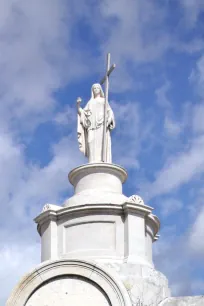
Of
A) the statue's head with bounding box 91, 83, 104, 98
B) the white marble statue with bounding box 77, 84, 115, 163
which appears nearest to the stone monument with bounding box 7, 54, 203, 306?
the white marble statue with bounding box 77, 84, 115, 163

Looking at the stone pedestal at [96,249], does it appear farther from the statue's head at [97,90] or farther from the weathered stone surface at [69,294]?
the statue's head at [97,90]

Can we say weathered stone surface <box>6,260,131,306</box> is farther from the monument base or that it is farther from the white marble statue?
the white marble statue

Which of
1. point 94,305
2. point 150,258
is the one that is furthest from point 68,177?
point 94,305

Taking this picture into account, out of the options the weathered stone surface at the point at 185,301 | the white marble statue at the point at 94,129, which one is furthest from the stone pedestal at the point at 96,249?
the white marble statue at the point at 94,129

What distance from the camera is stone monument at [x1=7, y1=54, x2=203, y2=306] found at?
13328mm

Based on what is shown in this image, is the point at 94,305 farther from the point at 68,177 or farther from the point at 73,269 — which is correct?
the point at 68,177

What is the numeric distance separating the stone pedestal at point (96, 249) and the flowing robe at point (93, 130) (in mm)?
715

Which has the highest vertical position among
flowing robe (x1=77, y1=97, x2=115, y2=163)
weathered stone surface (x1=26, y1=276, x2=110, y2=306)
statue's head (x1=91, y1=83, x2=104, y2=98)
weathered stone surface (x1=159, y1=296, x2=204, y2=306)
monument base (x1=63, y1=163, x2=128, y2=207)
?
statue's head (x1=91, y1=83, x2=104, y2=98)

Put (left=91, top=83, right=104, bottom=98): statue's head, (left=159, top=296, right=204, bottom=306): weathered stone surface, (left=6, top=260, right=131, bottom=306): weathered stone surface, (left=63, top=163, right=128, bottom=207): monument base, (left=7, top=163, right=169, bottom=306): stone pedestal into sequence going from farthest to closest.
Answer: (left=91, top=83, right=104, bottom=98): statue's head < (left=63, top=163, right=128, bottom=207): monument base < (left=7, top=163, right=169, bottom=306): stone pedestal < (left=6, top=260, right=131, bottom=306): weathered stone surface < (left=159, top=296, right=204, bottom=306): weathered stone surface

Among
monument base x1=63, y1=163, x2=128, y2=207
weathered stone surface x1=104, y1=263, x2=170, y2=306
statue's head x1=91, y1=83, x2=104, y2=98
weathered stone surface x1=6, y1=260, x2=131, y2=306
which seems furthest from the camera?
statue's head x1=91, y1=83, x2=104, y2=98

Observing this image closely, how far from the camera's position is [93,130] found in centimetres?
1638

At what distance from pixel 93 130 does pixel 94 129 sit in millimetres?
39

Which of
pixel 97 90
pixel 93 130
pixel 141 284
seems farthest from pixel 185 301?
pixel 97 90

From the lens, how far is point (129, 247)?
46.7 ft
